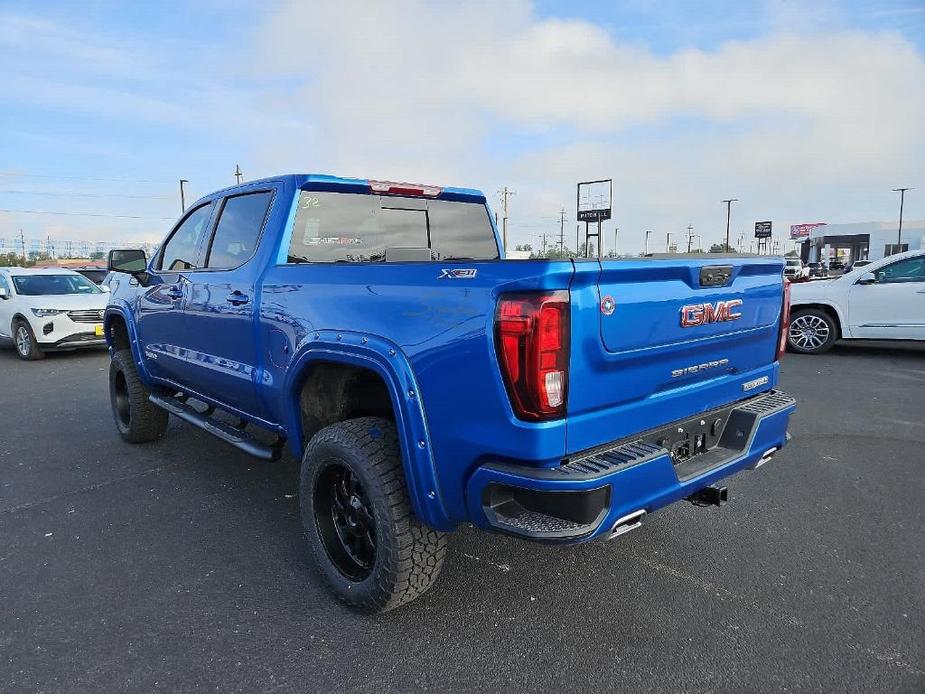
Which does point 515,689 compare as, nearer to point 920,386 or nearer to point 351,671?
point 351,671

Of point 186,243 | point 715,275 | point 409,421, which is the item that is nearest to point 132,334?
point 186,243

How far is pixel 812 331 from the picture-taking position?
391 inches

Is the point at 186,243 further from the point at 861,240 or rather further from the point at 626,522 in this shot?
the point at 861,240

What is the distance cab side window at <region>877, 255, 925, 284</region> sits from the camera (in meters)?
9.13

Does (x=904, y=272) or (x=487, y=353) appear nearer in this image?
(x=487, y=353)

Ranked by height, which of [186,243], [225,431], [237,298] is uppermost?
[186,243]

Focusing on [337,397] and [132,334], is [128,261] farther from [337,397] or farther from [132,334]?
[337,397]

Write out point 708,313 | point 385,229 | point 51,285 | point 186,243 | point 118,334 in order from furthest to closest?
1. point 51,285
2. point 118,334
3. point 186,243
4. point 385,229
5. point 708,313

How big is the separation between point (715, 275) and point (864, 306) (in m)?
8.27

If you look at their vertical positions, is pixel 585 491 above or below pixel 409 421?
below

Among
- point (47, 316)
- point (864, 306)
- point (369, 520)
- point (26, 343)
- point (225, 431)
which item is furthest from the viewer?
point (26, 343)

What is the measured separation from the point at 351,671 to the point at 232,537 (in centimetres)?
147

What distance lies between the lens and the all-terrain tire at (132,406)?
5270mm

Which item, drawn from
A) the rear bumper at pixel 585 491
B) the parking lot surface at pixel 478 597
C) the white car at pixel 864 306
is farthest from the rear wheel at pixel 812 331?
the rear bumper at pixel 585 491
